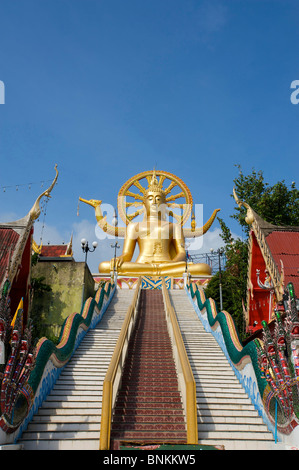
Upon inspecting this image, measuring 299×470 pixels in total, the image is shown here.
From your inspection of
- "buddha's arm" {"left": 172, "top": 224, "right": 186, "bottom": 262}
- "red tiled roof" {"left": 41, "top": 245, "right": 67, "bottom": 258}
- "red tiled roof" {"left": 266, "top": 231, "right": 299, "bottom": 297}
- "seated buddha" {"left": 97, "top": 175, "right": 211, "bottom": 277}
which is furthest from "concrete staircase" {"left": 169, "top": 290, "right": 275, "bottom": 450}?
"red tiled roof" {"left": 41, "top": 245, "right": 67, "bottom": 258}

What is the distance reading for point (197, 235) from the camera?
2481cm

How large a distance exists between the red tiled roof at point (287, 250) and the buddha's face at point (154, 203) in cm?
1142

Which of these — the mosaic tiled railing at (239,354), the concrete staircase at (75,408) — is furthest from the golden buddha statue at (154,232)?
the concrete staircase at (75,408)

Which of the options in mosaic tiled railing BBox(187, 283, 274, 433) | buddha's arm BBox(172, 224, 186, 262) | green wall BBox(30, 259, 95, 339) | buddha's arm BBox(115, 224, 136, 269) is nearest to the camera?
mosaic tiled railing BBox(187, 283, 274, 433)

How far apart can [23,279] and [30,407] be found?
26.7ft

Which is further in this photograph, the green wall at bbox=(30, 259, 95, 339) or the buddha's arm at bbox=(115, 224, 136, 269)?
the buddha's arm at bbox=(115, 224, 136, 269)

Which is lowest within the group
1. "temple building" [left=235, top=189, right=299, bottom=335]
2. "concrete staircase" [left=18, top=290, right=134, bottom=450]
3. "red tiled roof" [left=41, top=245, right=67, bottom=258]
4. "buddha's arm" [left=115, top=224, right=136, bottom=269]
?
"concrete staircase" [left=18, top=290, right=134, bottom=450]

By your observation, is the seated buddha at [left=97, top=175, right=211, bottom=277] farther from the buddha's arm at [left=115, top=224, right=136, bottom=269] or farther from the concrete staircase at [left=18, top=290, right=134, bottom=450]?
the concrete staircase at [left=18, top=290, right=134, bottom=450]

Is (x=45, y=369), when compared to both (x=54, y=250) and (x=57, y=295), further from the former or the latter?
(x=54, y=250)

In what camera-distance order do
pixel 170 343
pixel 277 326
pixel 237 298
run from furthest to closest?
pixel 237 298
pixel 170 343
pixel 277 326

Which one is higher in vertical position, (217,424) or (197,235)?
(197,235)

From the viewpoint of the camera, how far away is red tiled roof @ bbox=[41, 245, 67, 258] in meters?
30.8

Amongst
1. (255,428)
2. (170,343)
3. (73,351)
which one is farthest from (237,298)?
(255,428)
